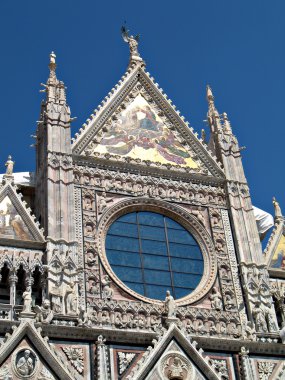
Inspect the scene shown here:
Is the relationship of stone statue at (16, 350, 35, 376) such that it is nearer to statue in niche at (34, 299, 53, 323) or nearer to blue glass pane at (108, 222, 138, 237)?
statue in niche at (34, 299, 53, 323)

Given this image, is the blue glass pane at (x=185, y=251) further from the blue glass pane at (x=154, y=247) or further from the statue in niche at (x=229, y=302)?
the statue in niche at (x=229, y=302)

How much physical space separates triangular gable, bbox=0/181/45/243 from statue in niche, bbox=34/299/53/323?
1.77 m

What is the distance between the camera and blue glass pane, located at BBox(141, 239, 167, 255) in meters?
19.8

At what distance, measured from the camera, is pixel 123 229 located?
1995 cm

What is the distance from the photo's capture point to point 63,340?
1711 cm

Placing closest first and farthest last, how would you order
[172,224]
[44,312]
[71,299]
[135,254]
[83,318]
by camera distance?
[44,312]
[83,318]
[71,299]
[135,254]
[172,224]

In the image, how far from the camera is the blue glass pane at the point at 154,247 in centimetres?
1976

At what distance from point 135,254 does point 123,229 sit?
0.73 metres

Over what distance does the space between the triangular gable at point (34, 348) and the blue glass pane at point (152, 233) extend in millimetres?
4227

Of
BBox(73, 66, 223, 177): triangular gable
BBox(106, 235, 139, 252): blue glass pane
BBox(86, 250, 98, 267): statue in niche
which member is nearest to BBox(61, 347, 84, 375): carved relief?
BBox(86, 250, 98, 267): statue in niche

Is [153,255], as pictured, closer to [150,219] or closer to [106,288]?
[150,219]

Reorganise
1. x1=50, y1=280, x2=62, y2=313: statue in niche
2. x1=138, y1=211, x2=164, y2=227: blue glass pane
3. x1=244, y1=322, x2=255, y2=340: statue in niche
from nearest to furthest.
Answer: x1=50, y1=280, x2=62, y2=313: statue in niche → x1=244, y1=322, x2=255, y2=340: statue in niche → x1=138, y1=211, x2=164, y2=227: blue glass pane

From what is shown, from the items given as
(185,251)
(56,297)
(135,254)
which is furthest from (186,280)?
(56,297)

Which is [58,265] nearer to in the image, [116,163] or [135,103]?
[116,163]
